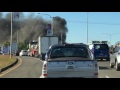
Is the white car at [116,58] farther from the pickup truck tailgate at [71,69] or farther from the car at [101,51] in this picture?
the car at [101,51]

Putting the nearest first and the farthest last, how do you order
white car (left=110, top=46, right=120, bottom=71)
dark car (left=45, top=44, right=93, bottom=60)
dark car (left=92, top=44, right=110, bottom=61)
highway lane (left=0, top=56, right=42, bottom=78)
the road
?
dark car (left=45, top=44, right=93, bottom=60) → the road → highway lane (left=0, top=56, right=42, bottom=78) → white car (left=110, top=46, right=120, bottom=71) → dark car (left=92, top=44, right=110, bottom=61)

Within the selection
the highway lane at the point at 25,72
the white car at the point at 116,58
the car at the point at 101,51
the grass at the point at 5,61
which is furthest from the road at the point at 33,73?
the car at the point at 101,51

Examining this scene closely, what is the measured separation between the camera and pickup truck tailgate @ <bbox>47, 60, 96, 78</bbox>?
11.4 metres

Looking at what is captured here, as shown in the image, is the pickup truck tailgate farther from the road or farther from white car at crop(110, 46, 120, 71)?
white car at crop(110, 46, 120, 71)

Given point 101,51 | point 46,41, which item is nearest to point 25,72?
point 101,51

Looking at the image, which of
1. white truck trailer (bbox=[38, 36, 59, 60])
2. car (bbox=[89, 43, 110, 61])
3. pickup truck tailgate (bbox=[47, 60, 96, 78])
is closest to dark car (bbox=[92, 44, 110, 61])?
car (bbox=[89, 43, 110, 61])

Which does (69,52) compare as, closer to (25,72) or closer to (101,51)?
(25,72)

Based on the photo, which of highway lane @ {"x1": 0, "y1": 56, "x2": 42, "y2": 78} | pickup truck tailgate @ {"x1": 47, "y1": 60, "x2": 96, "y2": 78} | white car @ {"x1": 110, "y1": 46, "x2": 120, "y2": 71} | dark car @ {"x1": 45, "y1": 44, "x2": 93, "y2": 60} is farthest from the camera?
white car @ {"x1": 110, "y1": 46, "x2": 120, "y2": 71}

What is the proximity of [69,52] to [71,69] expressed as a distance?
1.54 metres

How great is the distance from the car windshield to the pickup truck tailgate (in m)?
0.94
